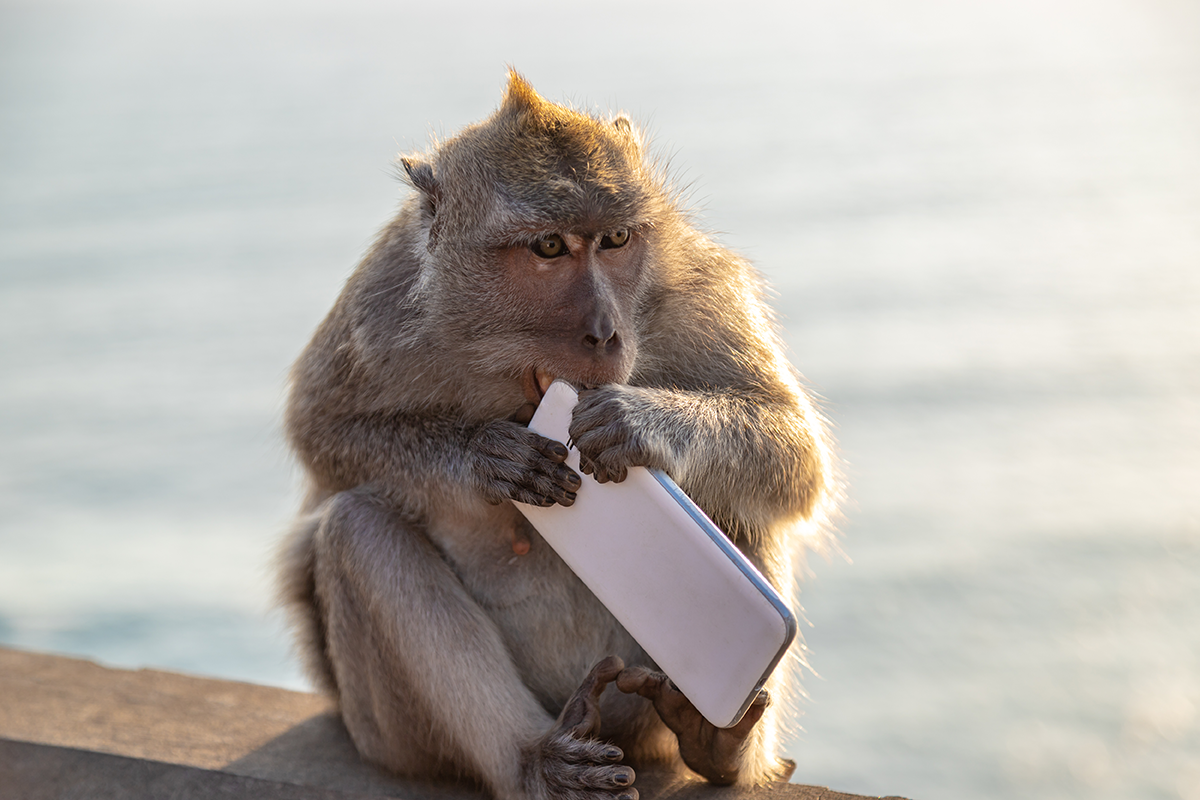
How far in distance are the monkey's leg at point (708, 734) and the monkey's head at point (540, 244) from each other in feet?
2.49

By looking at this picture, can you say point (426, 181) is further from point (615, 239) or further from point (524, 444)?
point (524, 444)

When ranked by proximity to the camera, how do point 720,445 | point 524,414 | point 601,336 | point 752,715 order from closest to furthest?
1. point 601,336
2. point 752,715
3. point 720,445
4. point 524,414

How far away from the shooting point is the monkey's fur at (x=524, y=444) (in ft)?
9.24

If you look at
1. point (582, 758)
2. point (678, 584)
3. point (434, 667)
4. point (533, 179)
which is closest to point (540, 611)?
point (434, 667)

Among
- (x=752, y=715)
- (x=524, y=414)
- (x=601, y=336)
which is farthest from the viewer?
(x=524, y=414)

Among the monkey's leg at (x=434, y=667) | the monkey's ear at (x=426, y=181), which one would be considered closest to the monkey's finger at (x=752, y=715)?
the monkey's leg at (x=434, y=667)

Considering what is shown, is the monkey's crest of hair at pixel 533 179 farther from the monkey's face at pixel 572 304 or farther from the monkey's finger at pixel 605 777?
the monkey's finger at pixel 605 777

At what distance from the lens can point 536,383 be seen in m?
2.99

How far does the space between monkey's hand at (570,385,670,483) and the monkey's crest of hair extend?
450 millimetres

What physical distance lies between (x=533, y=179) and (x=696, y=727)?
4.80 ft

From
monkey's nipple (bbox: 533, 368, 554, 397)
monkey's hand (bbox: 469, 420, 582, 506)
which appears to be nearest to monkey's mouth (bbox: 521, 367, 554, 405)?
monkey's nipple (bbox: 533, 368, 554, 397)

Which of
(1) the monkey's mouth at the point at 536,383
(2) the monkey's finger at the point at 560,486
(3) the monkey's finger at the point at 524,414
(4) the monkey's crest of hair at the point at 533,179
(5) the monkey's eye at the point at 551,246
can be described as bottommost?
(2) the monkey's finger at the point at 560,486

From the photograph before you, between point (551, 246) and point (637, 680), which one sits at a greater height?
point (551, 246)

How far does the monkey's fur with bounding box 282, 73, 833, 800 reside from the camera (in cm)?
282
